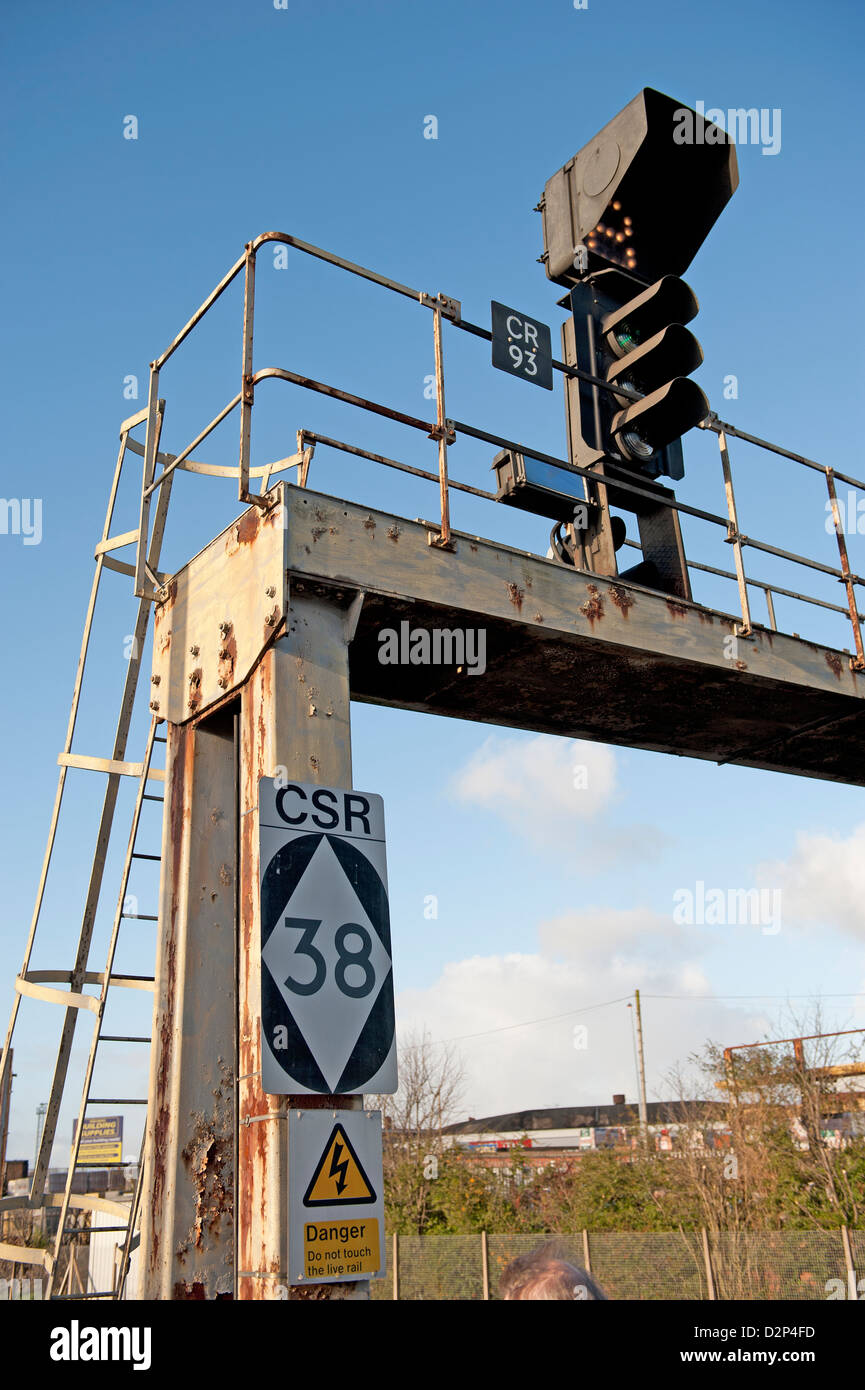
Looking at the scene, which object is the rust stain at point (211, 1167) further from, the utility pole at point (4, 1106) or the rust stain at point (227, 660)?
the utility pole at point (4, 1106)

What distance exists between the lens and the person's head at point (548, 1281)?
1.98 meters

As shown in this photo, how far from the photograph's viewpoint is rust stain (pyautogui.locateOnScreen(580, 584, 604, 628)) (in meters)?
5.38

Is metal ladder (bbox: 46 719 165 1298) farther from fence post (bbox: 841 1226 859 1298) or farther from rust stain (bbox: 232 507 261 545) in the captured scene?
fence post (bbox: 841 1226 859 1298)

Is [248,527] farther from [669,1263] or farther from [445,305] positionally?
[669,1263]

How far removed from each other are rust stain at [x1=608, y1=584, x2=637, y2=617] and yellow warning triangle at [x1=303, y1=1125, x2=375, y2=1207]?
2967 mm

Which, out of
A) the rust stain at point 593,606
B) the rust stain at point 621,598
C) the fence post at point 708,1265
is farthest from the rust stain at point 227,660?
the fence post at point 708,1265

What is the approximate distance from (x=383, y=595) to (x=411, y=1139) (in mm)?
28408

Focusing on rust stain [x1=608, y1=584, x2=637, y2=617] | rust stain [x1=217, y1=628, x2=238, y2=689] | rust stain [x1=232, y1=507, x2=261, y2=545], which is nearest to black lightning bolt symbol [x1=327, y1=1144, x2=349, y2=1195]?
rust stain [x1=217, y1=628, x2=238, y2=689]

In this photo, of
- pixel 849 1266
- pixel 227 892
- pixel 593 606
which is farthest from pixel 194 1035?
pixel 849 1266

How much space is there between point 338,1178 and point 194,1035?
92cm

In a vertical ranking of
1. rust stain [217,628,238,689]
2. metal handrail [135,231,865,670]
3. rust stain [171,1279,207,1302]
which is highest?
metal handrail [135,231,865,670]

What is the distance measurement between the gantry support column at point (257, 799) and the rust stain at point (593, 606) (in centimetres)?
137
